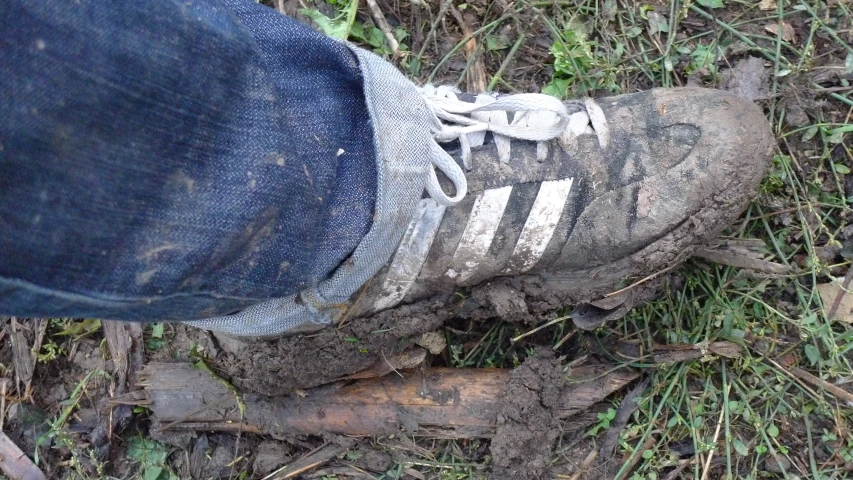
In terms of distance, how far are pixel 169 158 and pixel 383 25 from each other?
126cm

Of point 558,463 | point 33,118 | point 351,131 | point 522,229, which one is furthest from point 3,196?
point 558,463

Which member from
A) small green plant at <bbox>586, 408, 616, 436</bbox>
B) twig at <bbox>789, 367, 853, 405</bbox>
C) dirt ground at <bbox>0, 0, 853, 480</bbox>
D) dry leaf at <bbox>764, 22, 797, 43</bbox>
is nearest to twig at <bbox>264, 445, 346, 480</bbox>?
dirt ground at <bbox>0, 0, 853, 480</bbox>

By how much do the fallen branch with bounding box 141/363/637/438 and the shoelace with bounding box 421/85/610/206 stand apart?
0.64 meters

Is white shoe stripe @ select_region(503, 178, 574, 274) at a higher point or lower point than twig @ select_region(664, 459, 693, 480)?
higher

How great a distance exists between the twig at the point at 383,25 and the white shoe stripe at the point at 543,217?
804mm

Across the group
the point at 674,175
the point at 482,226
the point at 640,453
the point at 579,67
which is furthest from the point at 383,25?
the point at 640,453

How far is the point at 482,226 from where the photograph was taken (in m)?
1.66

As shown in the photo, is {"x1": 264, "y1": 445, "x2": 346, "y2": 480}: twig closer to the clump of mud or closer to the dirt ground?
the dirt ground

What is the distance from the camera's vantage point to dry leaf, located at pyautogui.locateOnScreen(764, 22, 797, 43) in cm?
202

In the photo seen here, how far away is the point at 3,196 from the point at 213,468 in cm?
138

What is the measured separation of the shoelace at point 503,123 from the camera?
1620 mm

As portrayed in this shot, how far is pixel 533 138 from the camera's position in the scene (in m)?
1.67

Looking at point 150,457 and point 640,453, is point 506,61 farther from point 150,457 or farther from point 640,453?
point 150,457

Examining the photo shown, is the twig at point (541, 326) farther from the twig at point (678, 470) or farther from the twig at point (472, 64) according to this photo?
the twig at point (472, 64)
